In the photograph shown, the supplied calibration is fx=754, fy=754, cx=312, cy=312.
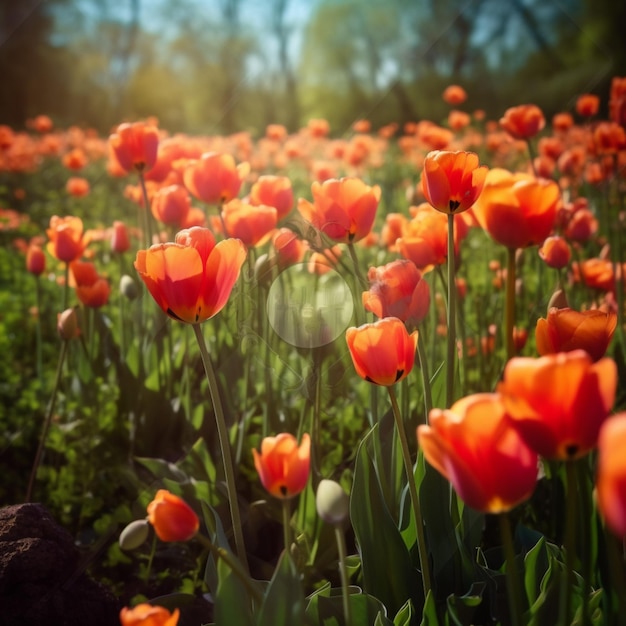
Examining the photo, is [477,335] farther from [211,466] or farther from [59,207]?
[59,207]

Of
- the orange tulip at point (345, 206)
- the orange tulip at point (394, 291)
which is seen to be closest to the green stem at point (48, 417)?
the orange tulip at point (345, 206)

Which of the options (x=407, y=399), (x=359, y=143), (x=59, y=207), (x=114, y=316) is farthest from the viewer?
(x=59, y=207)

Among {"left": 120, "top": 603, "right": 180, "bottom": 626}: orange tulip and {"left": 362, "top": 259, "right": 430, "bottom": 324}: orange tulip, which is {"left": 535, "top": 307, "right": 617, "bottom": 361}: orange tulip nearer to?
{"left": 362, "top": 259, "right": 430, "bottom": 324}: orange tulip

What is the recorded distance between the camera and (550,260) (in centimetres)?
132

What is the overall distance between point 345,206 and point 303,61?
637 centimetres

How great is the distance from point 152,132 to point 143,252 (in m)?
0.85

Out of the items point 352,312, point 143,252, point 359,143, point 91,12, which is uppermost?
point 91,12

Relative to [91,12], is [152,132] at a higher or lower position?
lower

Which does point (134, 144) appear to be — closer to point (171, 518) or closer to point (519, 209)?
point (519, 209)

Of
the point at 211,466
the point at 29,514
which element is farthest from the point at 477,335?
the point at 29,514

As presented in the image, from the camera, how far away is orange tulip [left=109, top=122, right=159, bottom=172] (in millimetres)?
1581

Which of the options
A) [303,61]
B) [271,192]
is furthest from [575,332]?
[303,61]

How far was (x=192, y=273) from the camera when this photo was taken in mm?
798

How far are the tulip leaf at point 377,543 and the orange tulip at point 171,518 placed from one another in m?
0.28
